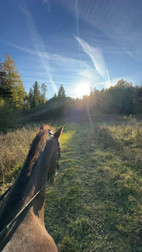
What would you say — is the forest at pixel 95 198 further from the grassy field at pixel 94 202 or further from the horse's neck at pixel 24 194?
the horse's neck at pixel 24 194

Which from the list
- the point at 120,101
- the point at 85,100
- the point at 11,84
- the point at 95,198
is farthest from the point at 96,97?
the point at 95,198

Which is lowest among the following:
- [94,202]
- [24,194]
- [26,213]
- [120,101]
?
[94,202]

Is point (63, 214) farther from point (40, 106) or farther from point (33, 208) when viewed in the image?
point (40, 106)

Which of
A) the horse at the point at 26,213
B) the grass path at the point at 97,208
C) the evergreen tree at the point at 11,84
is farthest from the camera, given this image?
the evergreen tree at the point at 11,84

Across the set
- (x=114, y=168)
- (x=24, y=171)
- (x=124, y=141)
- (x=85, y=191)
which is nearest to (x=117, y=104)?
(x=124, y=141)

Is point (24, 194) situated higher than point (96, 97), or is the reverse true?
point (96, 97)

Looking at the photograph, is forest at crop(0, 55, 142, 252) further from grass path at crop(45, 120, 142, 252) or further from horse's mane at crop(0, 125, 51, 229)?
horse's mane at crop(0, 125, 51, 229)

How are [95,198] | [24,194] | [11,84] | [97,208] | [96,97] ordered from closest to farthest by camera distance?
[24,194] → [97,208] → [95,198] → [11,84] → [96,97]

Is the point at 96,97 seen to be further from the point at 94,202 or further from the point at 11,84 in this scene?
the point at 94,202

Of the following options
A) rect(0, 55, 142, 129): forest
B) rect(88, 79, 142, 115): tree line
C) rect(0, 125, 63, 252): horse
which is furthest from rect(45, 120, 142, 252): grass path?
rect(88, 79, 142, 115): tree line

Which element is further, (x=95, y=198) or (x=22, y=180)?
(x=95, y=198)

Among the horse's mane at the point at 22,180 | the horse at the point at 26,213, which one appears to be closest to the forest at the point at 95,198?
the horse at the point at 26,213

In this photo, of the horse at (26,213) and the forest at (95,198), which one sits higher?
the horse at (26,213)

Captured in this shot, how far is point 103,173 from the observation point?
9.64 ft
